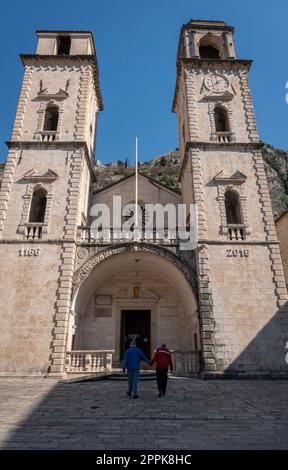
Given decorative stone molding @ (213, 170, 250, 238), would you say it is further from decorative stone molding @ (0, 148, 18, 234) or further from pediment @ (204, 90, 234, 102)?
decorative stone molding @ (0, 148, 18, 234)

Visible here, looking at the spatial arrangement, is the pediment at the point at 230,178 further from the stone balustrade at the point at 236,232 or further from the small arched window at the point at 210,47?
the small arched window at the point at 210,47

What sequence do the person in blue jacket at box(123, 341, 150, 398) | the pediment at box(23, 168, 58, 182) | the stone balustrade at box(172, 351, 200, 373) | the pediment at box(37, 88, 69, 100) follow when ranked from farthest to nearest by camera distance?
the pediment at box(37, 88, 69, 100), the pediment at box(23, 168, 58, 182), the stone balustrade at box(172, 351, 200, 373), the person in blue jacket at box(123, 341, 150, 398)

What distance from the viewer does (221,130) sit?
19.0 m

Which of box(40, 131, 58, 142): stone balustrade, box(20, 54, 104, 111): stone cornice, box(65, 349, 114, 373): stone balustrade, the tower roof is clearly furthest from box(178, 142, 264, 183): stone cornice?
box(65, 349, 114, 373): stone balustrade

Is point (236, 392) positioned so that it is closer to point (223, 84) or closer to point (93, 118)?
point (223, 84)

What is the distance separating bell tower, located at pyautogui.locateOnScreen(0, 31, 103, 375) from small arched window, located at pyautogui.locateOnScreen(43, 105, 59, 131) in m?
0.06

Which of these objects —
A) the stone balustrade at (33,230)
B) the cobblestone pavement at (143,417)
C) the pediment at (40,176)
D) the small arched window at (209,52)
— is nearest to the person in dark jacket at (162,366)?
the cobblestone pavement at (143,417)

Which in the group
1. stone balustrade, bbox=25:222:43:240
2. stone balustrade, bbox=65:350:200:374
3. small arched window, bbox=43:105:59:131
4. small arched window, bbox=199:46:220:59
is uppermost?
small arched window, bbox=199:46:220:59

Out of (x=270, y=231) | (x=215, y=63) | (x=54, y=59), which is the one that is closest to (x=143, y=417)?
(x=270, y=231)

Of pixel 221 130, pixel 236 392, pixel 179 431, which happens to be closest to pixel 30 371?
pixel 236 392

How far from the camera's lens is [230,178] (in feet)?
53.4

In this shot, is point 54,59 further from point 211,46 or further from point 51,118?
point 211,46

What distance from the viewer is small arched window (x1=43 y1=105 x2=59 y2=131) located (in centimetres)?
1864

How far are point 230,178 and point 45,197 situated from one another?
9669 mm
